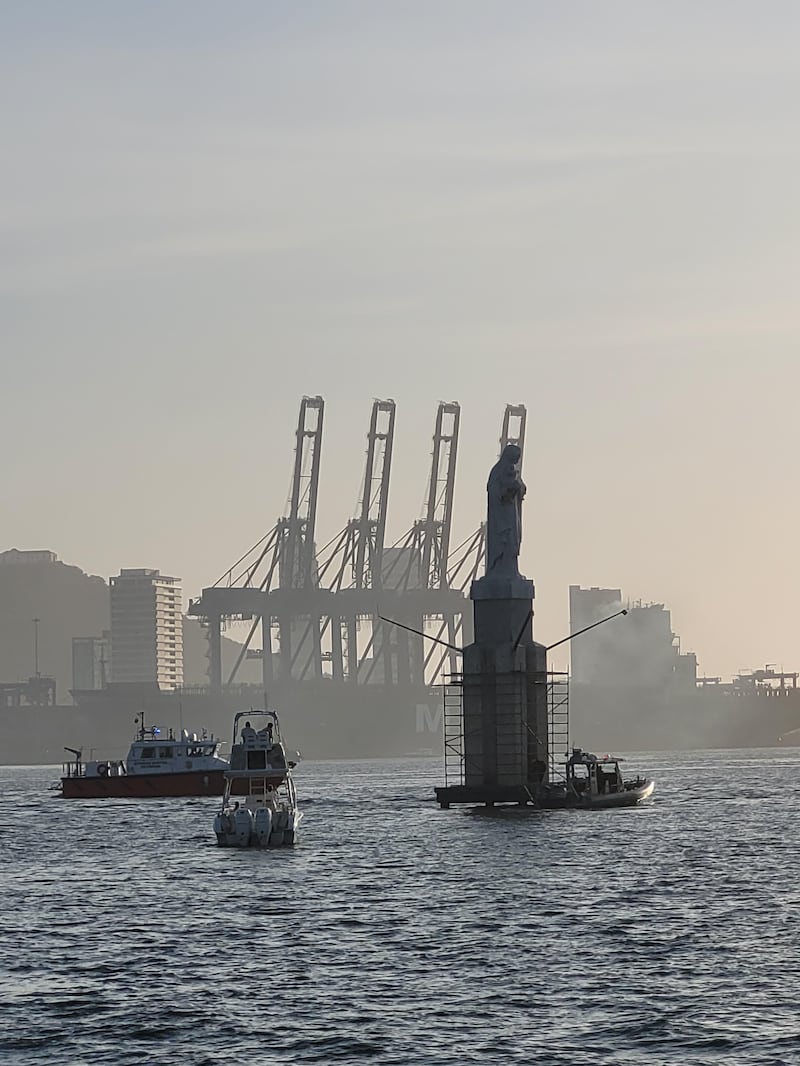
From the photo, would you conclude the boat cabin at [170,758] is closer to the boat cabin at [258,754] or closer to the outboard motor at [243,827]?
the boat cabin at [258,754]

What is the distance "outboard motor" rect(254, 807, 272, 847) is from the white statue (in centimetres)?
3124

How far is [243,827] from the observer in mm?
99562

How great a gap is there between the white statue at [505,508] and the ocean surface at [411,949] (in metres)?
21.2

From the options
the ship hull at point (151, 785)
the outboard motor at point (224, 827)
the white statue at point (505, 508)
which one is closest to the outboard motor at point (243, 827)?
the outboard motor at point (224, 827)

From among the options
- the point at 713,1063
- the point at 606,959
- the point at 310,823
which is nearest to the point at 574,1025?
the point at 713,1063

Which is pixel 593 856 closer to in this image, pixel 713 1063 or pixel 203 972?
pixel 203 972

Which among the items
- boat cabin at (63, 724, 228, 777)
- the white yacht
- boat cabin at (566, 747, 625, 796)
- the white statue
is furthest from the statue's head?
boat cabin at (63, 724, 228, 777)

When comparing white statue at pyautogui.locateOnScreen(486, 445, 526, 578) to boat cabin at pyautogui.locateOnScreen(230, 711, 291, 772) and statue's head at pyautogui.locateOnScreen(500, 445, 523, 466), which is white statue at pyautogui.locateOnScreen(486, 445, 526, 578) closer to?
statue's head at pyautogui.locateOnScreen(500, 445, 523, 466)

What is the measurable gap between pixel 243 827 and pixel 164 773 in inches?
2464

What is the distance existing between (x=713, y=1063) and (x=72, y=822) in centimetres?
9598

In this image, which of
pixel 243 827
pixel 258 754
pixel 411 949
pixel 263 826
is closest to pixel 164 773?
pixel 258 754

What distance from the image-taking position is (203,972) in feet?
192

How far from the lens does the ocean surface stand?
4741 centimetres

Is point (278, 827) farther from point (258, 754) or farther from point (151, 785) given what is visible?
point (151, 785)
